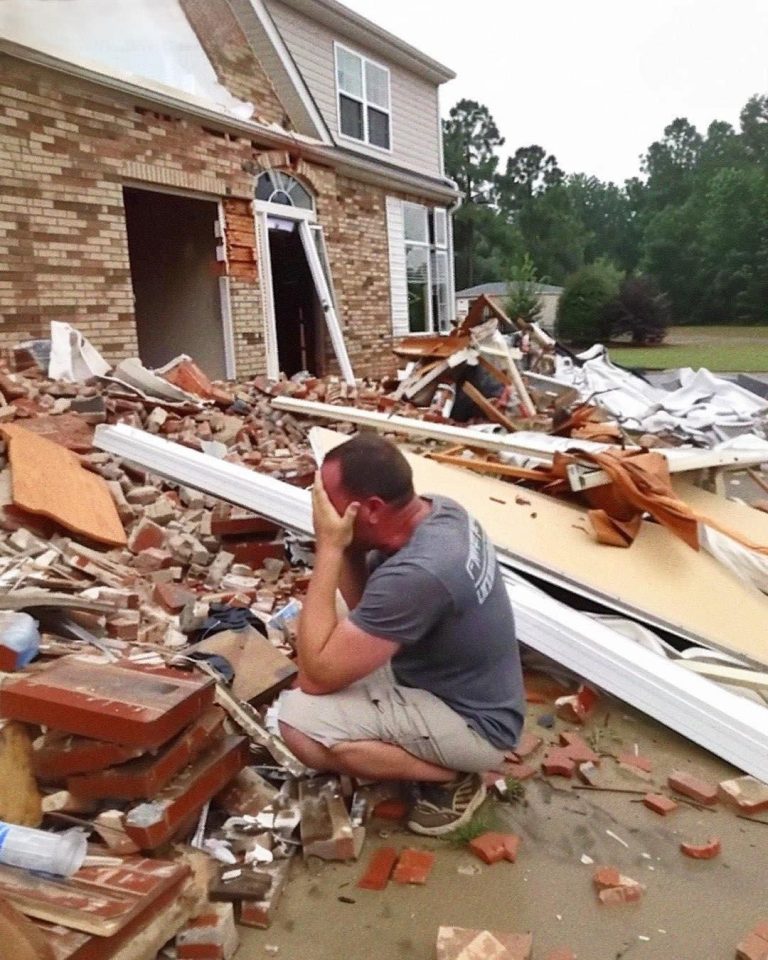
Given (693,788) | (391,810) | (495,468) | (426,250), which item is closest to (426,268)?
(426,250)

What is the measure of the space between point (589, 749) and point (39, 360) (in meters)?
6.20

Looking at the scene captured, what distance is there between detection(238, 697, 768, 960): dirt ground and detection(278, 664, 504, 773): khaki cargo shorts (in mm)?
323

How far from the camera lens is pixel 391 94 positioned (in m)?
15.4

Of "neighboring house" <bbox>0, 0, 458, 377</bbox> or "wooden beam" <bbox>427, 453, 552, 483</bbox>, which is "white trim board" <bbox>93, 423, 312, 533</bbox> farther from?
"neighboring house" <bbox>0, 0, 458, 377</bbox>

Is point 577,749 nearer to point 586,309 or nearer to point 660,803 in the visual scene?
point 660,803

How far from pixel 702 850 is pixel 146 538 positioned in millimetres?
3181

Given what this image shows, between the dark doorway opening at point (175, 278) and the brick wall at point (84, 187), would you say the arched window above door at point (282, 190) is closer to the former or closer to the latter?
the brick wall at point (84, 187)

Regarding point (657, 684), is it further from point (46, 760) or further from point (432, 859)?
point (46, 760)

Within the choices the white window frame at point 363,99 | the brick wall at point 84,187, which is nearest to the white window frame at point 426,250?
the white window frame at point 363,99

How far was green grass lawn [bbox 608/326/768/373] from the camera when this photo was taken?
71.6 feet

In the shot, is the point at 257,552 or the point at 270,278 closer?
the point at 257,552

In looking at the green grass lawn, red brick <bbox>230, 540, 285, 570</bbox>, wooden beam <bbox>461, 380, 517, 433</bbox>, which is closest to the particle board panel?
red brick <bbox>230, 540, 285, 570</bbox>

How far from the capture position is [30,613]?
10.1 feet

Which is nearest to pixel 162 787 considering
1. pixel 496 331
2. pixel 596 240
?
pixel 496 331
